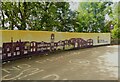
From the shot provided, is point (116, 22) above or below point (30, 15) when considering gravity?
below

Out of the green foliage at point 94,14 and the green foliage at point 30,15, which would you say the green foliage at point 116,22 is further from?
the green foliage at point 30,15

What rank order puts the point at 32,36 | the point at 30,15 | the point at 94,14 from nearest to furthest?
1. the point at 32,36
2. the point at 30,15
3. the point at 94,14

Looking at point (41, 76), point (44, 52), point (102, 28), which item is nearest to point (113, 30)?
point (102, 28)

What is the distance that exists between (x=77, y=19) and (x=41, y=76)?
24038mm

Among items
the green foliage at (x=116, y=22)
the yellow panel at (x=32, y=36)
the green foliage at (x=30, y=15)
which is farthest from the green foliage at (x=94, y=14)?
the green foliage at (x=30, y=15)

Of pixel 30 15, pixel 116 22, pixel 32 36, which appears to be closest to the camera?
pixel 32 36

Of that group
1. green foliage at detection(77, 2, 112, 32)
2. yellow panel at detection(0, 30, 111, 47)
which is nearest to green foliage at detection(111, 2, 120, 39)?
green foliage at detection(77, 2, 112, 32)

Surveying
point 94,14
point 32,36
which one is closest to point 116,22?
point 94,14

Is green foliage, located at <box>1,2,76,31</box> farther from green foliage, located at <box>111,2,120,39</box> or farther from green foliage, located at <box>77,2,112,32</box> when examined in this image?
green foliage, located at <box>111,2,120,39</box>

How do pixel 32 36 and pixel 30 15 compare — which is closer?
pixel 32 36

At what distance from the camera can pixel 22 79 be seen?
789 cm

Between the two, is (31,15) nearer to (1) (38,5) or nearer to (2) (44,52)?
(1) (38,5)

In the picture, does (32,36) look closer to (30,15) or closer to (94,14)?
(30,15)

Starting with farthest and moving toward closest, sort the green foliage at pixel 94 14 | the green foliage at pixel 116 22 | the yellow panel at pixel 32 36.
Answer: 1. the green foliage at pixel 94 14
2. the green foliage at pixel 116 22
3. the yellow panel at pixel 32 36
